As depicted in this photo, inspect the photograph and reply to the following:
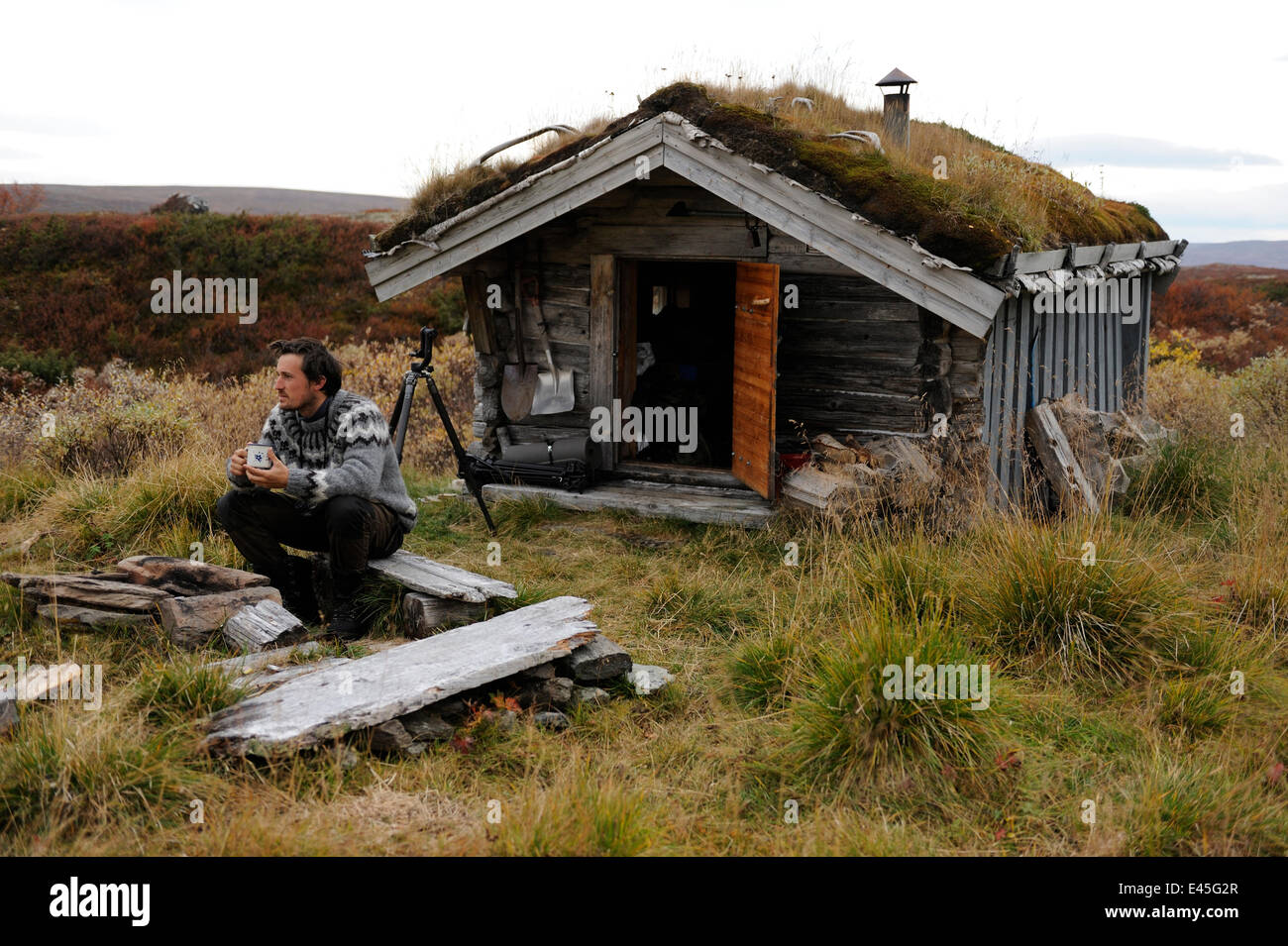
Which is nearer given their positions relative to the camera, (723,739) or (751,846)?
(751,846)

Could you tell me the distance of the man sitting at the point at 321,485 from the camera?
582 cm

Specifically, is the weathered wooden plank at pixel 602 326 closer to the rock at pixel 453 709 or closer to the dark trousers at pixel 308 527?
the dark trousers at pixel 308 527

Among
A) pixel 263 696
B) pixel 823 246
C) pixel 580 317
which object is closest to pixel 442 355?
pixel 580 317

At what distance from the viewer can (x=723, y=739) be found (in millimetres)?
4875

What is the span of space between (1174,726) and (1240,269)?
3816 centimetres

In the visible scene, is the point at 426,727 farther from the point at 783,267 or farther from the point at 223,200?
the point at 223,200

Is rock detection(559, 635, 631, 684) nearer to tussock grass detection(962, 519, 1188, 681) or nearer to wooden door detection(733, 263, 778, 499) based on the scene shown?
tussock grass detection(962, 519, 1188, 681)

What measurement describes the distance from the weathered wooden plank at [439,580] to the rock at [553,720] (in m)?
1.16

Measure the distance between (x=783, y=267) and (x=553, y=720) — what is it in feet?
16.4

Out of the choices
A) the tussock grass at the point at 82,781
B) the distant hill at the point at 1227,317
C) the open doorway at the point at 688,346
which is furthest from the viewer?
the distant hill at the point at 1227,317

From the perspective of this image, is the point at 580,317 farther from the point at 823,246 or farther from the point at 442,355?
the point at 442,355

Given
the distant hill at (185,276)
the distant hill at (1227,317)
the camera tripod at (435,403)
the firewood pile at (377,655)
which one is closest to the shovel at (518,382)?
the camera tripod at (435,403)

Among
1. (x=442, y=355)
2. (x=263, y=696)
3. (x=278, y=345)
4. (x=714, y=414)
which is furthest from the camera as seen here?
(x=442, y=355)

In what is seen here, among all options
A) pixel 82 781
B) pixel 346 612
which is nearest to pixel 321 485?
pixel 346 612
